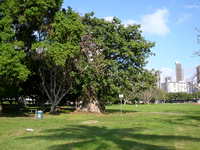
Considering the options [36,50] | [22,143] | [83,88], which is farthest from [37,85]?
[22,143]

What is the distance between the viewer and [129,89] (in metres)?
42.1

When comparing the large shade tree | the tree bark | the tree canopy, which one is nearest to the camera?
the tree canopy

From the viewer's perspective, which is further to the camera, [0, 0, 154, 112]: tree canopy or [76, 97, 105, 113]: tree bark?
[76, 97, 105, 113]: tree bark

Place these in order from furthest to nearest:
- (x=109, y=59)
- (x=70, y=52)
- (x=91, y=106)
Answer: (x=91, y=106) → (x=109, y=59) → (x=70, y=52)

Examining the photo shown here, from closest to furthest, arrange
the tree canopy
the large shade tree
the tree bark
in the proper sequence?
the tree canopy, the large shade tree, the tree bark

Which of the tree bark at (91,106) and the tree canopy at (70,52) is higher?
the tree canopy at (70,52)

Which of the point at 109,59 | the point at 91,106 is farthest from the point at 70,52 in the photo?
the point at 91,106

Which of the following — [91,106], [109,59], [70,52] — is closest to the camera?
[70,52]

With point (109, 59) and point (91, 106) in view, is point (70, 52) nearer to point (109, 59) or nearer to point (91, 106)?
point (109, 59)

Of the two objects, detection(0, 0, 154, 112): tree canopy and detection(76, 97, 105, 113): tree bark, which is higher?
detection(0, 0, 154, 112): tree canopy

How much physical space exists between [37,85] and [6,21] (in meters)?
17.0

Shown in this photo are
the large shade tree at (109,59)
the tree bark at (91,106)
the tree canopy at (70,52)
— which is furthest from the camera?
the tree bark at (91,106)

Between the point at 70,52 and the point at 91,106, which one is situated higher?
the point at 70,52

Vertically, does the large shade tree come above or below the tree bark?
above
